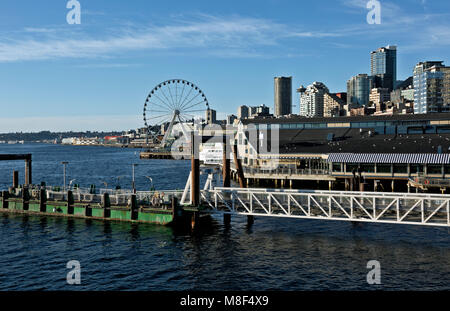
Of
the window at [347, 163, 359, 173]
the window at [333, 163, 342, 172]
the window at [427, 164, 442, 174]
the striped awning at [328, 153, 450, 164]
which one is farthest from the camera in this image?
the window at [333, 163, 342, 172]

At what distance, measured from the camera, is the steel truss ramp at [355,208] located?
40.8 m

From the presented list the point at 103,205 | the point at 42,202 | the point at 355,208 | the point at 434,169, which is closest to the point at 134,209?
the point at 103,205

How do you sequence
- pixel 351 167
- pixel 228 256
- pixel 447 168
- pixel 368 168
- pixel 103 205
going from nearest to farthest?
pixel 228 256 → pixel 103 205 → pixel 447 168 → pixel 368 168 → pixel 351 167

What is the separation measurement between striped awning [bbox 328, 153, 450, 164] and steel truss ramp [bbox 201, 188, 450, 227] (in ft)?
95.1

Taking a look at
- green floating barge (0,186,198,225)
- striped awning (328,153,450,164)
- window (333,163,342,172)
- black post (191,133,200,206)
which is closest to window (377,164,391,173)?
striped awning (328,153,450,164)

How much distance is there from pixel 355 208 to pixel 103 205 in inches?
1197

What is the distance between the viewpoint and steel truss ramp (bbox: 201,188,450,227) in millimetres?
40750

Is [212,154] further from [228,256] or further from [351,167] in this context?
[228,256]

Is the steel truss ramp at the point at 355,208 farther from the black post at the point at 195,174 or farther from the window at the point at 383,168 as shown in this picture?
the window at the point at 383,168

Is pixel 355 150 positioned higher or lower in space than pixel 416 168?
higher

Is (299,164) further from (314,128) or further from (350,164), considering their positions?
(314,128)

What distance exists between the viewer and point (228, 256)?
129 ft

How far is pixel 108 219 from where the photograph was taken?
54.0 meters

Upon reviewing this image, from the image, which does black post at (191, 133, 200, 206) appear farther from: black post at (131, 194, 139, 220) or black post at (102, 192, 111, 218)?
black post at (102, 192, 111, 218)
